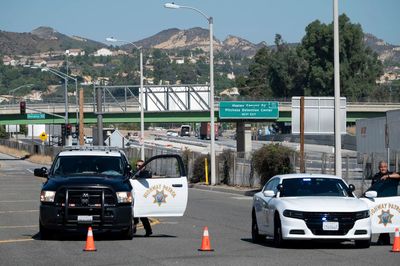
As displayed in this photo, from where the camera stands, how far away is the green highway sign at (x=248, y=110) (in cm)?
8325

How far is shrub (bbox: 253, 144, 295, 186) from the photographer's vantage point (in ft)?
152

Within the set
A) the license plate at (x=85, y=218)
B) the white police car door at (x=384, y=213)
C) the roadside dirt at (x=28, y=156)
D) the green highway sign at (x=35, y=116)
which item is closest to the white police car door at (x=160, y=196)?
the license plate at (x=85, y=218)

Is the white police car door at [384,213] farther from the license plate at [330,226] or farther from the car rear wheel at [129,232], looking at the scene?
the car rear wheel at [129,232]

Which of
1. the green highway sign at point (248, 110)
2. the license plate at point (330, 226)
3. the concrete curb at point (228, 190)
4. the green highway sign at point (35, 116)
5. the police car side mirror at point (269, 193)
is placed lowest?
the concrete curb at point (228, 190)

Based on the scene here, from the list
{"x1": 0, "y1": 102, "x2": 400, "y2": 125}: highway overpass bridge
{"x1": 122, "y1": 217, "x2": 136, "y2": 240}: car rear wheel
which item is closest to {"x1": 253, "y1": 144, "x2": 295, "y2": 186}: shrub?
{"x1": 122, "y1": 217, "x2": 136, "y2": 240}: car rear wheel

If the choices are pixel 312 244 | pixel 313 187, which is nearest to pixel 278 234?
pixel 312 244

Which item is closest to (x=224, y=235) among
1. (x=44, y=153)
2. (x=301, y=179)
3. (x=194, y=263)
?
(x=301, y=179)

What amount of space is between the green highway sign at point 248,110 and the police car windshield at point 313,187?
63.1 m

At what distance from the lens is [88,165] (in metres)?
22.1

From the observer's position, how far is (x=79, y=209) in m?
20.3

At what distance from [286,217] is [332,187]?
183cm

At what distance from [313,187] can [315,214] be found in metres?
1.58

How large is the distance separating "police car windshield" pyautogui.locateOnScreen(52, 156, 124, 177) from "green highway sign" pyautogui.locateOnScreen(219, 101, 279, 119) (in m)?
60.8

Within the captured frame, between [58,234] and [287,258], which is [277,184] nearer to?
[287,258]
